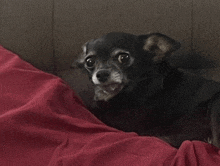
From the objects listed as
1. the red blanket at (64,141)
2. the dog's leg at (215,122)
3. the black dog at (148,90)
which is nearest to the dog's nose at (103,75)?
the black dog at (148,90)

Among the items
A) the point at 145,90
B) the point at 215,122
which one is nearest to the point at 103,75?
the point at 145,90

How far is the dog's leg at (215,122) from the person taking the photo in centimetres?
70

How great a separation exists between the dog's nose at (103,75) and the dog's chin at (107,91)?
2 centimetres

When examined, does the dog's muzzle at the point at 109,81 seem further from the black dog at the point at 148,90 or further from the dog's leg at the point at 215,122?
the dog's leg at the point at 215,122

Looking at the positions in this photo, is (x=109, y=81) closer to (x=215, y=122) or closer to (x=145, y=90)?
(x=145, y=90)

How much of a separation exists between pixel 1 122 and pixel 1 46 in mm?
502

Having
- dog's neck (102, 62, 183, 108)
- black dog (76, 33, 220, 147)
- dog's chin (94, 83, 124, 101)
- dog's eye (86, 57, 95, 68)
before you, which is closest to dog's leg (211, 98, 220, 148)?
black dog (76, 33, 220, 147)

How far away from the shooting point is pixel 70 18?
1.13 m

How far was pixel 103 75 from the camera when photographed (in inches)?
32.2

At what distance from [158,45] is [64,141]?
432 mm

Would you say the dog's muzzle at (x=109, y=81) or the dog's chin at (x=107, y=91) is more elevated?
the dog's muzzle at (x=109, y=81)

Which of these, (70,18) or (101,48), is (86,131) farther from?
(70,18)

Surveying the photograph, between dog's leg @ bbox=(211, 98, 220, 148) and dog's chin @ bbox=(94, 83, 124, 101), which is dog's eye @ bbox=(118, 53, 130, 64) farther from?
dog's leg @ bbox=(211, 98, 220, 148)

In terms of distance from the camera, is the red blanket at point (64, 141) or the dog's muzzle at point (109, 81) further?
the dog's muzzle at point (109, 81)
